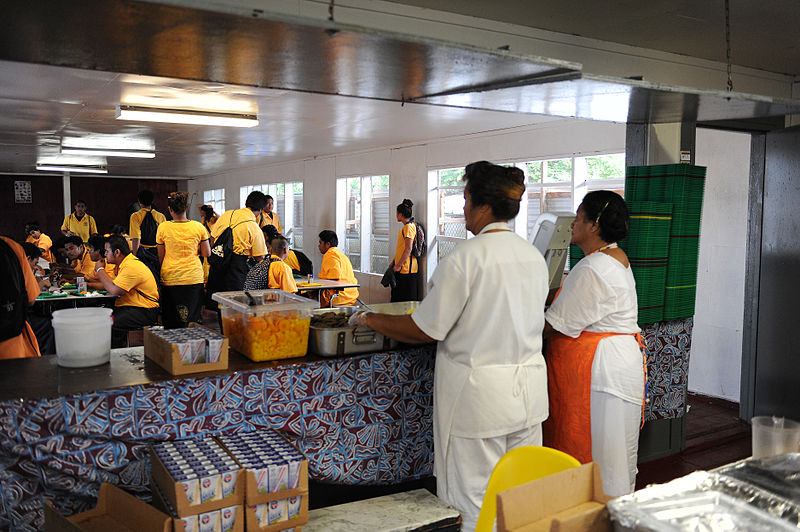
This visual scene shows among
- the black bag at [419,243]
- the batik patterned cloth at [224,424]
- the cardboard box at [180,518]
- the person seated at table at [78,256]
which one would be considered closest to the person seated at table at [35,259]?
the person seated at table at [78,256]

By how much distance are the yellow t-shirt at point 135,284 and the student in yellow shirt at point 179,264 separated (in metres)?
0.19

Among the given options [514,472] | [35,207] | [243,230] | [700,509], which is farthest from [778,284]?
[35,207]

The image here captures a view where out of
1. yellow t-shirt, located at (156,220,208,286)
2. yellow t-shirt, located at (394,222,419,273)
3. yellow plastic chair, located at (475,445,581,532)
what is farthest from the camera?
yellow t-shirt, located at (394,222,419,273)

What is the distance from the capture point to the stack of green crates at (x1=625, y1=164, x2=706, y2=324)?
13.8 ft

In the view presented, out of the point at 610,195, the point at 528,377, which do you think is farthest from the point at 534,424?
the point at 610,195

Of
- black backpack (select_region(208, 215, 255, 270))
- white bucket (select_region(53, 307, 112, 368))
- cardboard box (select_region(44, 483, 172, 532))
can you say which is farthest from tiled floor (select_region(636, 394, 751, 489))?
black backpack (select_region(208, 215, 255, 270))

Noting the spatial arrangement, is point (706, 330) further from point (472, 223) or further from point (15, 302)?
point (15, 302)

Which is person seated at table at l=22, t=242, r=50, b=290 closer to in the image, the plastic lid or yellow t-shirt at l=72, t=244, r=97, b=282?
yellow t-shirt at l=72, t=244, r=97, b=282

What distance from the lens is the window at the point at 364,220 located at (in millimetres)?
11219

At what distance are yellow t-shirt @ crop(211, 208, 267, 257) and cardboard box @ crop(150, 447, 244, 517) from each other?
191 inches

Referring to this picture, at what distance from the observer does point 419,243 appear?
375 inches

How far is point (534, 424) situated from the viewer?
2670 millimetres

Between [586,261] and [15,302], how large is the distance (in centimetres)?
274

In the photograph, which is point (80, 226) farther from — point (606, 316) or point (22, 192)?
point (606, 316)
